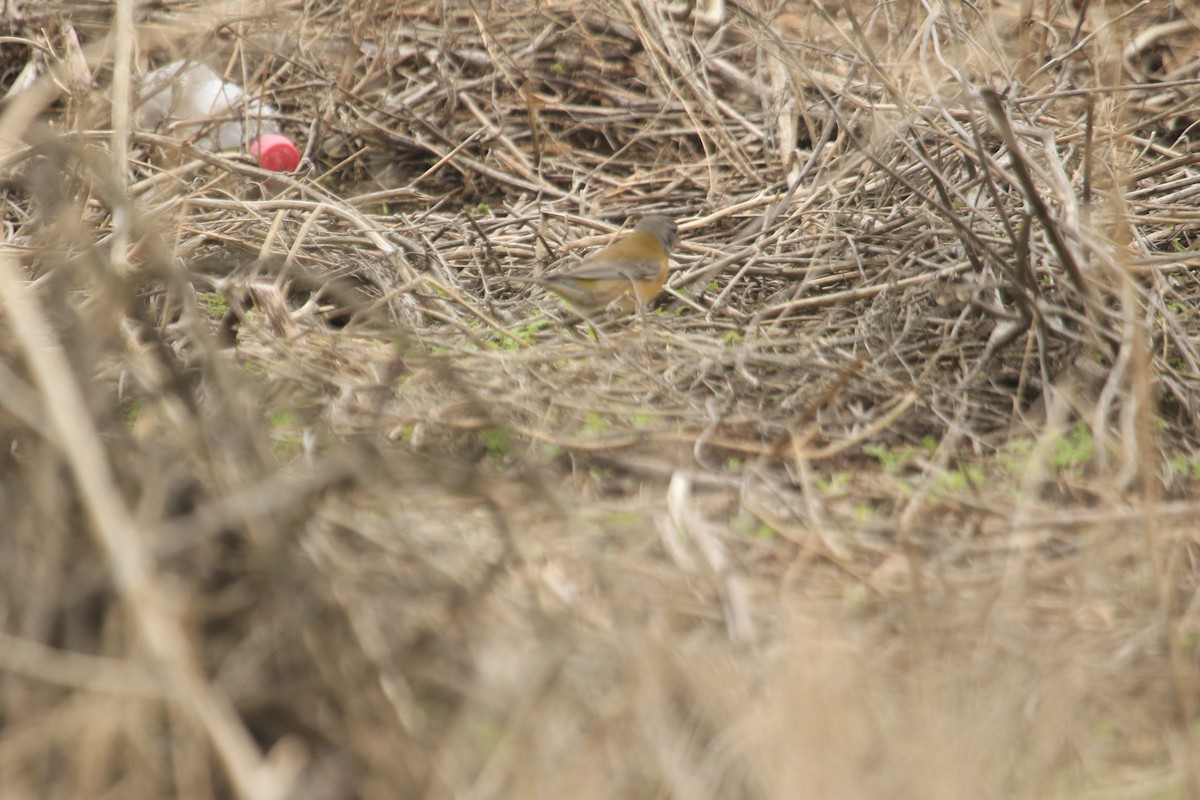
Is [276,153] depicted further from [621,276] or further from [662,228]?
[621,276]

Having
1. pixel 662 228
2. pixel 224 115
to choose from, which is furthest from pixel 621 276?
pixel 224 115

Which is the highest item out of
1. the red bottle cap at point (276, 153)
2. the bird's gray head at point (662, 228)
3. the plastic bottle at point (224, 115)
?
the plastic bottle at point (224, 115)

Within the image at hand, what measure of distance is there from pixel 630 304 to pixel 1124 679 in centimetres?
329

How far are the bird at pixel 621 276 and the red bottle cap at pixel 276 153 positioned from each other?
6.21 feet

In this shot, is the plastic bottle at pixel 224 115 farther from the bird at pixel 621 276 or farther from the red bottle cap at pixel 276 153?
the bird at pixel 621 276

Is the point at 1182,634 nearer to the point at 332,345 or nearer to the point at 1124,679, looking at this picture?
the point at 1124,679

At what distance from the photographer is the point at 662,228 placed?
19.1 ft

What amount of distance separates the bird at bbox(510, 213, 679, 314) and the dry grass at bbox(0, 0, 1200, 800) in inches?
5.9

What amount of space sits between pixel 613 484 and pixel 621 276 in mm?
1915

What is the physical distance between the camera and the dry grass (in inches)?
85.5

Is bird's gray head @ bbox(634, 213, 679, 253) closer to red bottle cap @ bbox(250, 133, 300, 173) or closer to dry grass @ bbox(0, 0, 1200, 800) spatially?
dry grass @ bbox(0, 0, 1200, 800)

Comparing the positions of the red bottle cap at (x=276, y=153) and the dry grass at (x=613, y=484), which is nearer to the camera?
the dry grass at (x=613, y=484)

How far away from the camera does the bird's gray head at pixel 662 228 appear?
19.0 feet

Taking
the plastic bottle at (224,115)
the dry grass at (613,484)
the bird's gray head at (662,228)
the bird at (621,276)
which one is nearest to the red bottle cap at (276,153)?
the plastic bottle at (224,115)
